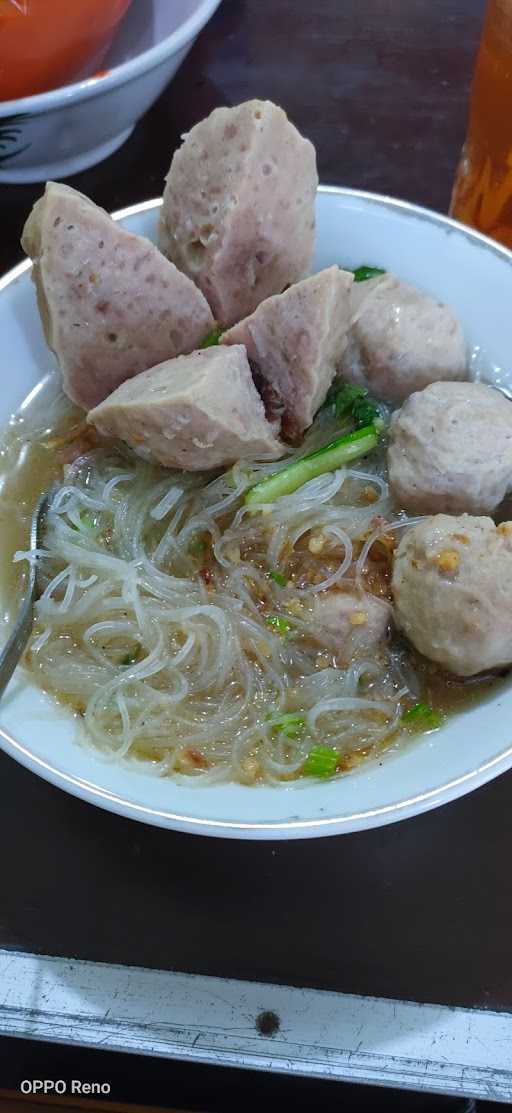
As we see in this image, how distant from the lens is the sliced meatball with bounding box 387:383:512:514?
175cm

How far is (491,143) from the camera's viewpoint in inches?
90.0

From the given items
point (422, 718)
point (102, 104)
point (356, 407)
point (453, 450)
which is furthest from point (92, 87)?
point (422, 718)

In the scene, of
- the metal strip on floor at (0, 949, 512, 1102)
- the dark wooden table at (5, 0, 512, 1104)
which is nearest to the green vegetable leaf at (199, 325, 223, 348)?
the dark wooden table at (5, 0, 512, 1104)

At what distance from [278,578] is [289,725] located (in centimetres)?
34

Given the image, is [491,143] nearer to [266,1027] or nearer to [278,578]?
[278,578]

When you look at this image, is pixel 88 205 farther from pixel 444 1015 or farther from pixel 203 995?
pixel 444 1015

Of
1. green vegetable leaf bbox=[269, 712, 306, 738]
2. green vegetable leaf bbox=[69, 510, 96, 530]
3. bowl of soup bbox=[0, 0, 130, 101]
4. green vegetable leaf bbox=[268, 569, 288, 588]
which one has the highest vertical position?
bowl of soup bbox=[0, 0, 130, 101]

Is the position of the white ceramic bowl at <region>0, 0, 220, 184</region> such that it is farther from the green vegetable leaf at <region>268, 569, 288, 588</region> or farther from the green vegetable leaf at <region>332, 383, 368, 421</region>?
the green vegetable leaf at <region>268, 569, 288, 588</region>

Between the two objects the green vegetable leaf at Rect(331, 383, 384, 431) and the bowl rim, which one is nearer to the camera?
the green vegetable leaf at Rect(331, 383, 384, 431)

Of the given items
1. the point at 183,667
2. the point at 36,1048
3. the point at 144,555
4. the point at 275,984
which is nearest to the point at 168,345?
the point at 144,555

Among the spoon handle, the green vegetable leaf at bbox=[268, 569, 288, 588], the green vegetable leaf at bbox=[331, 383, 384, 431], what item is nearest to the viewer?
the spoon handle

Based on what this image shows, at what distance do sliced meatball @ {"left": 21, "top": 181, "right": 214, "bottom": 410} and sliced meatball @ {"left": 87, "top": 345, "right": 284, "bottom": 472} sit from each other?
7cm

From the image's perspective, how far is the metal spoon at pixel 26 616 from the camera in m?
1.65

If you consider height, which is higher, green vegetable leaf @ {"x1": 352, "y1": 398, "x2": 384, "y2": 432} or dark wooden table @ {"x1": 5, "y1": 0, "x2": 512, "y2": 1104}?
green vegetable leaf @ {"x1": 352, "y1": 398, "x2": 384, "y2": 432}
